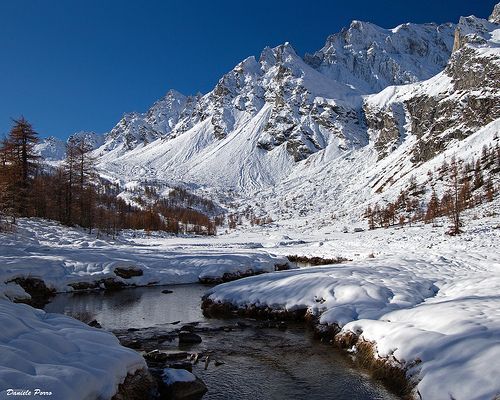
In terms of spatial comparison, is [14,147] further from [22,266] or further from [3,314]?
[3,314]

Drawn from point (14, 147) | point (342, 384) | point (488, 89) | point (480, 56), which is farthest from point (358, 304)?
point (480, 56)

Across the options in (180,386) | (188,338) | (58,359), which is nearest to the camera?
(58,359)

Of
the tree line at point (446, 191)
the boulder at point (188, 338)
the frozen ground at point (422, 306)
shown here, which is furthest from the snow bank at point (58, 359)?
the tree line at point (446, 191)

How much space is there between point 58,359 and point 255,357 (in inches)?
320

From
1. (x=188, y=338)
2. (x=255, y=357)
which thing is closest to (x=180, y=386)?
(x=255, y=357)

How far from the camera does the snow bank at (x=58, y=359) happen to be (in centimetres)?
681

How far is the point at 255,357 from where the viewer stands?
14.6m

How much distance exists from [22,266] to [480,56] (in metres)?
231

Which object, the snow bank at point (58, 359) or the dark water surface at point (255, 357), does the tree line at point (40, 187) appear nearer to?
the dark water surface at point (255, 357)

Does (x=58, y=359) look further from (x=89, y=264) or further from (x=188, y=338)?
(x=89, y=264)

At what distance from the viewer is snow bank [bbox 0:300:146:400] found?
6.81m

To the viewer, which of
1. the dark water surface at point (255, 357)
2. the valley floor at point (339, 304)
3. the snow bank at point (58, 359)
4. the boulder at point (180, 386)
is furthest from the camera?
the dark water surface at point (255, 357)

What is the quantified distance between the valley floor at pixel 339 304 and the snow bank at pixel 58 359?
3 cm

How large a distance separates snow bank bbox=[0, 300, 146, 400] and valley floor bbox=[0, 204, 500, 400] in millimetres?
27
